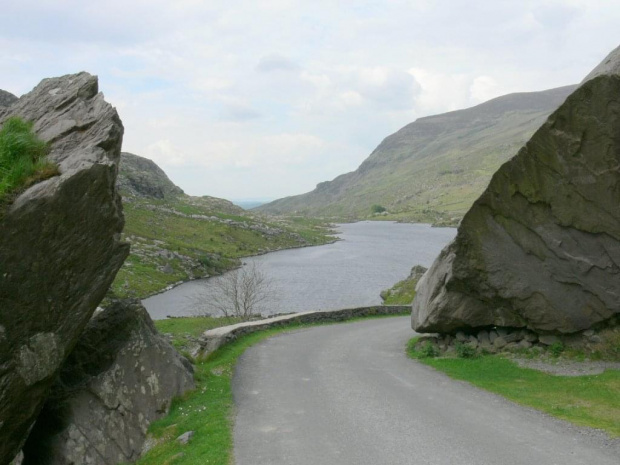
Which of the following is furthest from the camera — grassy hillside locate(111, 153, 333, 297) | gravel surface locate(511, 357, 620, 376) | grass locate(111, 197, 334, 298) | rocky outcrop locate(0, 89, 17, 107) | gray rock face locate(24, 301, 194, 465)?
rocky outcrop locate(0, 89, 17, 107)

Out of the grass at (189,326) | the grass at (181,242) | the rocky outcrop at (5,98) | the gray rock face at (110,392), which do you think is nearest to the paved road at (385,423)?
the gray rock face at (110,392)

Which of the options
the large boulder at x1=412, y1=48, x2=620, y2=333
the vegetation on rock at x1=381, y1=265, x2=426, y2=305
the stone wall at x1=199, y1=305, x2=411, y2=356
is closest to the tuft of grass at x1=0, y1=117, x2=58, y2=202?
the stone wall at x1=199, y1=305, x2=411, y2=356

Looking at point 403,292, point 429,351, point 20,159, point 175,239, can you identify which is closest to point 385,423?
point 429,351

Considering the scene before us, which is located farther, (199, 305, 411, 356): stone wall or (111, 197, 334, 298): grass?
(111, 197, 334, 298): grass

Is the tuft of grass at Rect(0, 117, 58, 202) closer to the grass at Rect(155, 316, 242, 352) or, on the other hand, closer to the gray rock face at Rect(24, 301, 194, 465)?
the gray rock face at Rect(24, 301, 194, 465)

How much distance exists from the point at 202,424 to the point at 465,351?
42.1 feet

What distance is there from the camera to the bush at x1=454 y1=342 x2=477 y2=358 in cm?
2352

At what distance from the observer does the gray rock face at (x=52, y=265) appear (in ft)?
41.4

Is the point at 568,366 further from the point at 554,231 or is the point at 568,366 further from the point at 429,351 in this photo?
the point at 429,351

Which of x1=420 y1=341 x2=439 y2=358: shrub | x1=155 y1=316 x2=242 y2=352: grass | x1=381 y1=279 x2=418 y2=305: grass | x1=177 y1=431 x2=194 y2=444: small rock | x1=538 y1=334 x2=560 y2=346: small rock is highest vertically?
x1=538 y1=334 x2=560 y2=346: small rock

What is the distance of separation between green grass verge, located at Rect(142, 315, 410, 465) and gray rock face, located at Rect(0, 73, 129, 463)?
357 cm

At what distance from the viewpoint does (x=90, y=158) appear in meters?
13.8

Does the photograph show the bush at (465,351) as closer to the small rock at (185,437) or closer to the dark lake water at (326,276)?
the small rock at (185,437)

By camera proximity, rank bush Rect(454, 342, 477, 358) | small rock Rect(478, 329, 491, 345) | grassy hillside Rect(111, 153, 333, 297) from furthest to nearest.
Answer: grassy hillside Rect(111, 153, 333, 297) < small rock Rect(478, 329, 491, 345) < bush Rect(454, 342, 477, 358)
